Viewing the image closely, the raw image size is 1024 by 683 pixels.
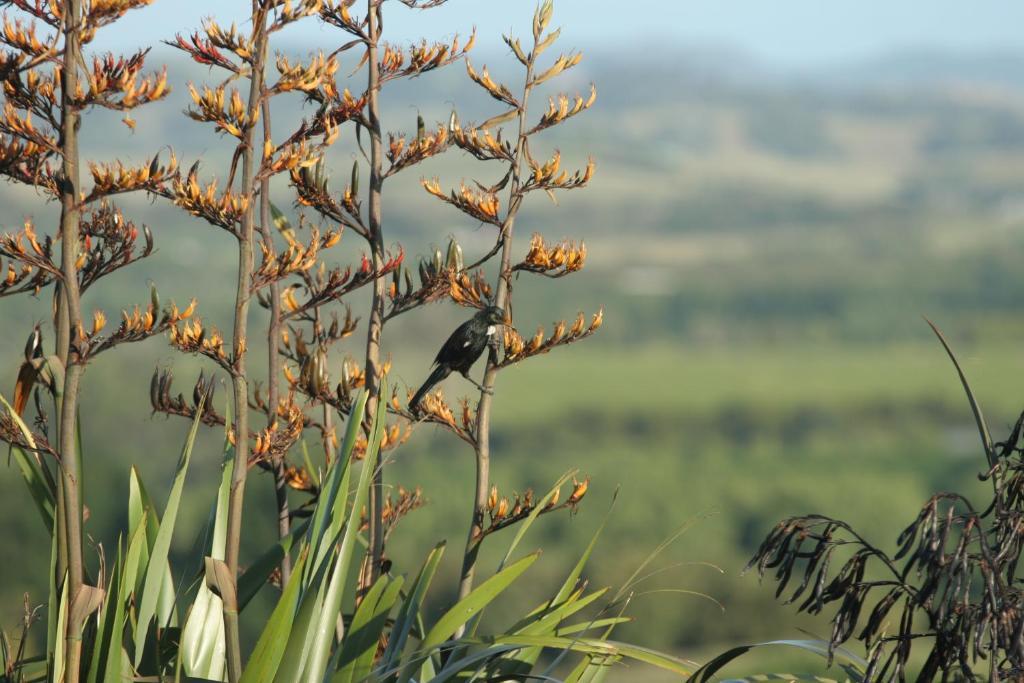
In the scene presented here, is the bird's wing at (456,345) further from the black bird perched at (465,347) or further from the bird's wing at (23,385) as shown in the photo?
the bird's wing at (23,385)

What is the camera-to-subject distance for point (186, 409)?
4539 millimetres

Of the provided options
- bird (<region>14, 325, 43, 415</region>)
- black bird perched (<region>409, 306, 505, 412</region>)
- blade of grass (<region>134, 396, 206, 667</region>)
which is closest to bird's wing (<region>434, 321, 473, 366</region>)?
black bird perched (<region>409, 306, 505, 412</region>)

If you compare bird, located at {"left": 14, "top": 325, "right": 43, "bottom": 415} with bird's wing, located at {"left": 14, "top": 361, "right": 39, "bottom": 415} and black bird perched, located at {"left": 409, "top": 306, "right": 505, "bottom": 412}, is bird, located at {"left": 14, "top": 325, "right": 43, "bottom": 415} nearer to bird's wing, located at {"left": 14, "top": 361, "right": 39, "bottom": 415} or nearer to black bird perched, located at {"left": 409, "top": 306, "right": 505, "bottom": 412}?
bird's wing, located at {"left": 14, "top": 361, "right": 39, "bottom": 415}

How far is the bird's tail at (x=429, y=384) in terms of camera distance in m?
4.58

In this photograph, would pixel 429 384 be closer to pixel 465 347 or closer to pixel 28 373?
pixel 465 347

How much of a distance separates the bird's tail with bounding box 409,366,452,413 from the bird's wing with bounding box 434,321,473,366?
31 millimetres

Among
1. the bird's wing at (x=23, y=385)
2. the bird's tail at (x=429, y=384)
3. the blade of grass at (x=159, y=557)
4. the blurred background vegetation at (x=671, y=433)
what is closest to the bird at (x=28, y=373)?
the bird's wing at (x=23, y=385)

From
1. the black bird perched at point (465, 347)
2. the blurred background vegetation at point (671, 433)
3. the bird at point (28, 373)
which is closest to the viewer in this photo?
the bird at point (28, 373)

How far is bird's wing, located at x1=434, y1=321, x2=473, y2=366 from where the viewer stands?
4539 millimetres

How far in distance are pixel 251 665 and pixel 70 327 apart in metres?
1.23

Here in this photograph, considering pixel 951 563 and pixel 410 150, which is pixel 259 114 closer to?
pixel 410 150

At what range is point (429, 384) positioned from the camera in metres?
4.61

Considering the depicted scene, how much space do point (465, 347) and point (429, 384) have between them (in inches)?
8.0

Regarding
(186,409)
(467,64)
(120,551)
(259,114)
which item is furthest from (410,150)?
(120,551)
